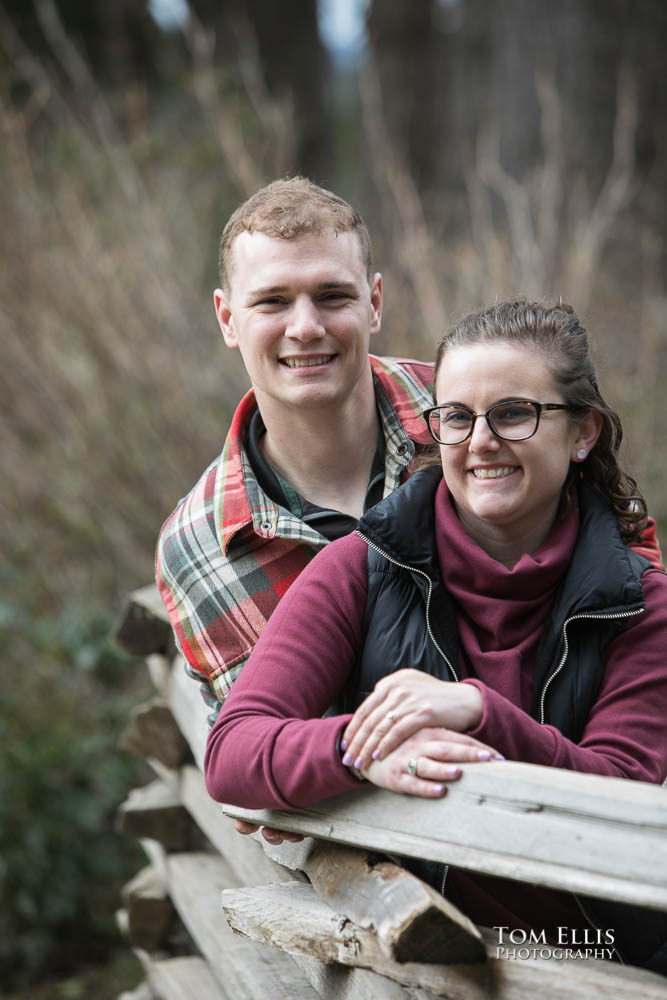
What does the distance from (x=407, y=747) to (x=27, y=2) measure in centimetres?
1014

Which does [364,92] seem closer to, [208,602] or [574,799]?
[208,602]

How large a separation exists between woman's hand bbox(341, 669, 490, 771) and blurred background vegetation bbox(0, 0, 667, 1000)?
2.27 metres

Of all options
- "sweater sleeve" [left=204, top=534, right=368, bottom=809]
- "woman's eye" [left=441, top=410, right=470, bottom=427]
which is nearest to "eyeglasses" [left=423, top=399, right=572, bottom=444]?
"woman's eye" [left=441, top=410, right=470, bottom=427]

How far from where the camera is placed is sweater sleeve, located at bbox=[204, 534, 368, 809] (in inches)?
77.6

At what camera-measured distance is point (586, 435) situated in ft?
7.61

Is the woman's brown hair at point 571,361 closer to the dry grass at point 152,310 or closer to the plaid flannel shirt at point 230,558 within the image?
the plaid flannel shirt at point 230,558

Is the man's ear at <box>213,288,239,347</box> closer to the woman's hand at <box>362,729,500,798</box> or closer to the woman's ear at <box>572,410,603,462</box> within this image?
the woman's ear at <box>572,410,603,462</box>

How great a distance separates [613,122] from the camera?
704 cm

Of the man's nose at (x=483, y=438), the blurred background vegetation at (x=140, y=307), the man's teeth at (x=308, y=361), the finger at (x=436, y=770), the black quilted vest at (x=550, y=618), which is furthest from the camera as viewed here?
the blurred background vegetation at (x=140, y=307)

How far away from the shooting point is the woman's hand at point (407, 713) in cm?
188

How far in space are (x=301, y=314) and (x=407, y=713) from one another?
1272mm

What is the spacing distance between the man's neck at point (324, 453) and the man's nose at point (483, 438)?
0.78 m

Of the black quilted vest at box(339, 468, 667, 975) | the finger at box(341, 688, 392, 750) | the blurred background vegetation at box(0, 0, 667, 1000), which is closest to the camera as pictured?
the finger at box(341, 688, 392, 750)

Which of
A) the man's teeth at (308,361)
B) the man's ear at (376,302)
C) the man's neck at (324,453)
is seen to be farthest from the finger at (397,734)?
the man's ear at (376,302)
